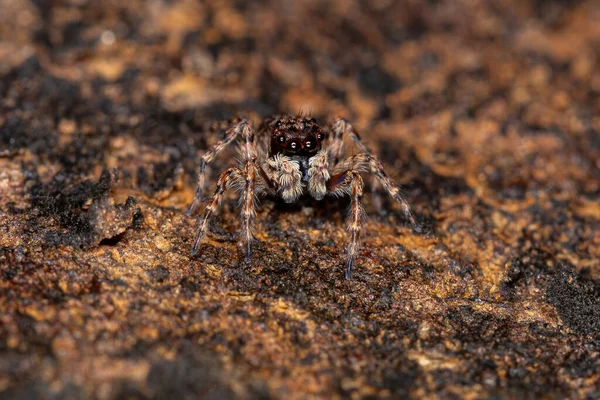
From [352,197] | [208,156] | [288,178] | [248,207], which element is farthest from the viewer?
[208,156]

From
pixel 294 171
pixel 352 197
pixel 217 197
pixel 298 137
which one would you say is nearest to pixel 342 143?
pixel 298 137

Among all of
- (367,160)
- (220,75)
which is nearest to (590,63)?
(367,160)

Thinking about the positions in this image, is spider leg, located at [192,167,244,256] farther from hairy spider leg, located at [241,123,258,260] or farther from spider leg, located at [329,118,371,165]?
spider leg, located at [329,118,371,165]

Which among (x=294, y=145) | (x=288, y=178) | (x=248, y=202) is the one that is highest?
(x=294, y=145)

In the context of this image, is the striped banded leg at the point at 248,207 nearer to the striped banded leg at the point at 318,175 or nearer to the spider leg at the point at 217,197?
the spider leg at the point at 217,197

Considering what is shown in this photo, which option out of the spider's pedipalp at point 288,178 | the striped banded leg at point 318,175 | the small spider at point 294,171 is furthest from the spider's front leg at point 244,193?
the striped banded leg at point 318,175

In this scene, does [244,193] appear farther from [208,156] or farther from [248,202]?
[208,156]

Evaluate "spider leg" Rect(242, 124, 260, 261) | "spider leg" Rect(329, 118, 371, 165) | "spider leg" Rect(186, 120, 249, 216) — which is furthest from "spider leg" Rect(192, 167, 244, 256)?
"spider leg" Rect(329, 118, 371, 165)

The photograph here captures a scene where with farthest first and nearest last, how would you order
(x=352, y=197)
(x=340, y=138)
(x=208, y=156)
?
(x=340, y=138) → (x=208, y=156) → (x=352, y=197)
